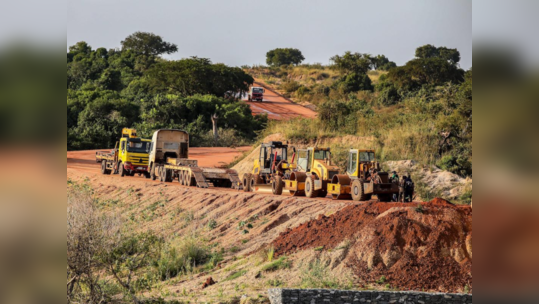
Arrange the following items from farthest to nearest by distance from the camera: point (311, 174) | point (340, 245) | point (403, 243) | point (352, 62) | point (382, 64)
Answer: point (382, 64) < point (352, 62) < point (311, 174) < point (340, 245) < point (403, 243)

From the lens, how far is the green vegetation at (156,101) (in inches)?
1492

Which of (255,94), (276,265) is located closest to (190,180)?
(276,265)

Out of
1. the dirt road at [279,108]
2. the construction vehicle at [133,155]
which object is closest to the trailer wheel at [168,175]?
the construction vehicle at [133,155]

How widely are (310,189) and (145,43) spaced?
49875 mm

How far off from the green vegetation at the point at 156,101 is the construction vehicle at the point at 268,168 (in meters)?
17.4

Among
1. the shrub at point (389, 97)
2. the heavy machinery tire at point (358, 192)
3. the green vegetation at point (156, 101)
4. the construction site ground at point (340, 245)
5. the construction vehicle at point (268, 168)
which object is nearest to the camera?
the construction site ground at point (340, 245)

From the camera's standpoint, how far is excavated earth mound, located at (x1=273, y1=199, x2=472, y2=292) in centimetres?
962

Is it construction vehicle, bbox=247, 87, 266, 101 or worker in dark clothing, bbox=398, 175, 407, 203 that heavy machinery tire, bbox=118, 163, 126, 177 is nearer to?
worker in dark clothing, bbox=398, 175, 407, 203

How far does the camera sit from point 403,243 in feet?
34.1

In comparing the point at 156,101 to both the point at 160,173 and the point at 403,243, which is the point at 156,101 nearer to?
the point at 160,173

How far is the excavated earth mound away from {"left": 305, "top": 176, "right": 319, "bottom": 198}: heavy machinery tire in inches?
171

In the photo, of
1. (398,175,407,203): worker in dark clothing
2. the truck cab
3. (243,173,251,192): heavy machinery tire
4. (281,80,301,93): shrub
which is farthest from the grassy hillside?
(281,80,301,93): shrub

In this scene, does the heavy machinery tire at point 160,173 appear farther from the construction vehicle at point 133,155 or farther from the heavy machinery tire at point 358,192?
the heavy machinery tire at point 358,192
